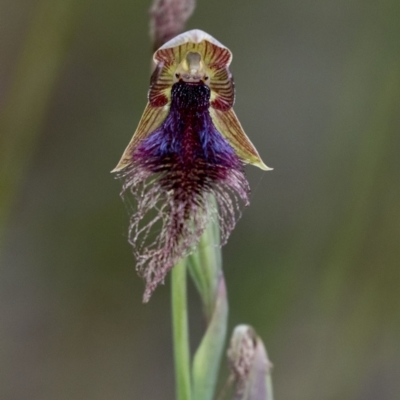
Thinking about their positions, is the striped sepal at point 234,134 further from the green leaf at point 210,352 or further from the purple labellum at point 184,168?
the green leaf at point 210,352

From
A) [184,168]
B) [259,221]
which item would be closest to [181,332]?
[184,168]

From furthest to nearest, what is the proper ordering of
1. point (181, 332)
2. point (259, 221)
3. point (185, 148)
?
1. point (259, 221)
2. point (181, 332)
3. point (185, 148)

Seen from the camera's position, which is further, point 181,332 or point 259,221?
point 259,221

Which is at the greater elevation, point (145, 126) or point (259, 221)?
point (145, 126)

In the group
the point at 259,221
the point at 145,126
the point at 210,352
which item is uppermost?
the point at 145,126

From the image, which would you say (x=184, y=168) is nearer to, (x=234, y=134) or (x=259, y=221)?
(x=234, y=134)

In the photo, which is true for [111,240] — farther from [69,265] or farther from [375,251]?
[375,251]

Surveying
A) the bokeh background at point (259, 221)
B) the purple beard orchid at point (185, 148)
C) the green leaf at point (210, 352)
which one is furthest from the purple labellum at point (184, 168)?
the bokeh background at point (259, 221)
